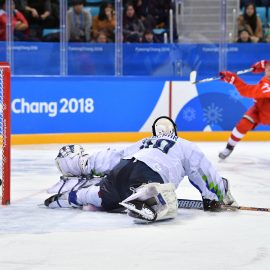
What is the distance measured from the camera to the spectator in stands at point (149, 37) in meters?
9.47

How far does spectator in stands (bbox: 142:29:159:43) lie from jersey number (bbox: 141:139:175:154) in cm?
475

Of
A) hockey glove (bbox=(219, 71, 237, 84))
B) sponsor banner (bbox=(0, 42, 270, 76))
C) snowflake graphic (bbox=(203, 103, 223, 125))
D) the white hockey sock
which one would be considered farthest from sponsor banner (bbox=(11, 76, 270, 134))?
the white hockey sock

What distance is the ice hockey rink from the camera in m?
3.52

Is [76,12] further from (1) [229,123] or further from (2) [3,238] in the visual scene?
(2) [3,238]

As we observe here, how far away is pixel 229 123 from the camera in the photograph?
9.91 m

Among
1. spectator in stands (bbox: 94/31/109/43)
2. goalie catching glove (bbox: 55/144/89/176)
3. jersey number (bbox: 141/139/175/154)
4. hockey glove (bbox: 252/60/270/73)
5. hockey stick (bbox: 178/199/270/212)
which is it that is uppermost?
spectator in stands (bbox: 94/31/109/43)

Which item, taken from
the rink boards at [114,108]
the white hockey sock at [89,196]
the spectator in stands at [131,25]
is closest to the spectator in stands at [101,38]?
the spectator in stands at [131,25]

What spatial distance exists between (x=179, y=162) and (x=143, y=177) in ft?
0.84

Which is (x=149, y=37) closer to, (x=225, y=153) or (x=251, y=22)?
(x=251, y=22)

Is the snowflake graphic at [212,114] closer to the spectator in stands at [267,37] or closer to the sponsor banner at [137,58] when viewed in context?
the sponsor banner at [137,58]

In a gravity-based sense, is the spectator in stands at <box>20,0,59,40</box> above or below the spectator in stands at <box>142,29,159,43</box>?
above

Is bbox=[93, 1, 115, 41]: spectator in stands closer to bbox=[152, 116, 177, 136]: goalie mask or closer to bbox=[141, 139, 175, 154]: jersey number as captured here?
bbox=[152, 116, 177, 136]: goalie mask

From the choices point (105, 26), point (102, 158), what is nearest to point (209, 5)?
point (105, 26)

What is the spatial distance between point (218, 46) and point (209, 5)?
1.81 ft
